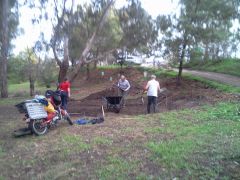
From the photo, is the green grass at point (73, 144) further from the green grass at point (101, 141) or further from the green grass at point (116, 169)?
the green grass at point (116, 169)

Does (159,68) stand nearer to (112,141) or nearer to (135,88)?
(135,88)

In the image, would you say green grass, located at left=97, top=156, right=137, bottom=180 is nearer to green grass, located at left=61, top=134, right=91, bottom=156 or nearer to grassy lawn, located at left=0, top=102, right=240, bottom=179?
grassy lawn, located at left=0, top=102, right=240, bottom=179

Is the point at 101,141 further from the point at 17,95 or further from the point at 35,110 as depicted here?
the point at 17,95

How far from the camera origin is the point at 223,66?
32.7 meters

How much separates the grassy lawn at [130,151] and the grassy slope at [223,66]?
19.6m

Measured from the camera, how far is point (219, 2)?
21031 millimetres

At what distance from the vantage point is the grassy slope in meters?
29.5

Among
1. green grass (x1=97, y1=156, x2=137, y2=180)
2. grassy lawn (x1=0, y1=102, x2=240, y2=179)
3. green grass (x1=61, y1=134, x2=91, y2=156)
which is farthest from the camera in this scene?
green grass (x1=61, y1=134, x2=91, y2=156)

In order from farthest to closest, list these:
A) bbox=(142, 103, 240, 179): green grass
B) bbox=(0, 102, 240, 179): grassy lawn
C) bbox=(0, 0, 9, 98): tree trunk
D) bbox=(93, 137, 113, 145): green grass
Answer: bbox=(0, 0, 9, 98): tree trunk, bbox=(93, 137, 113, 145): green grass, bbox=(142, 103, 240, 179): green grass, bbox=(0, 102, 240, 179): grassy lawn

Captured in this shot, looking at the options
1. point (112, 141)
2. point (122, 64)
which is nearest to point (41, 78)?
point (122, 64)

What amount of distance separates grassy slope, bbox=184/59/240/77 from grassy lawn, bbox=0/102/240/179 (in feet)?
64.4

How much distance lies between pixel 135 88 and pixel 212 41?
7.28 m

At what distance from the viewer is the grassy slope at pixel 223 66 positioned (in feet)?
96.7

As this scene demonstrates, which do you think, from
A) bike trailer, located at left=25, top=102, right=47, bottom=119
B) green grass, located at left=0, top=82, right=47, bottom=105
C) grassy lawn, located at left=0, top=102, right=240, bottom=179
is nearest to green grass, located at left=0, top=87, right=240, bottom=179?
grassy lawn, located at left=0, top=102, right=240, bottom=179
